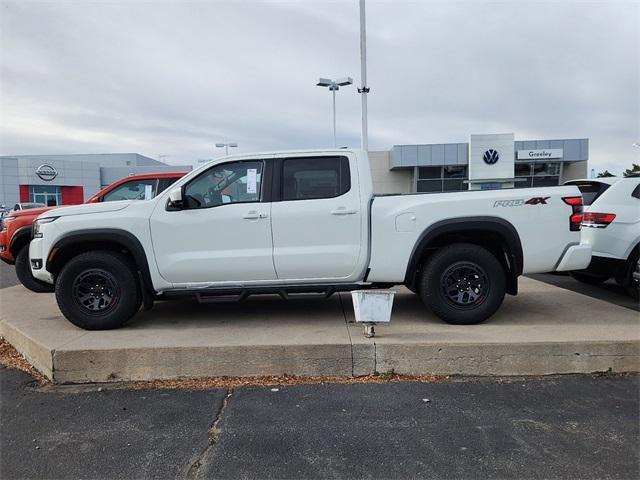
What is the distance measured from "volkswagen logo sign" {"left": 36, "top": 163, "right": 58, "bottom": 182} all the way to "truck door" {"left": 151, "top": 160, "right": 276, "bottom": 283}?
54416 millimetres

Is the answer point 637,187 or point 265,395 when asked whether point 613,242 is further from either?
point 265,395

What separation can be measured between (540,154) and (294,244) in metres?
31.9

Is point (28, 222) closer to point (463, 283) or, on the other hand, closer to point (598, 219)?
point (463, 283)

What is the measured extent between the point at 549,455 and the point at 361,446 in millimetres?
1175

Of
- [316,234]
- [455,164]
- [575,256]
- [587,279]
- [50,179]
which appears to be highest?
[50,179]

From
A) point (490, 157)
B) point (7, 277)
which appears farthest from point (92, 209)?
point (490, 157)

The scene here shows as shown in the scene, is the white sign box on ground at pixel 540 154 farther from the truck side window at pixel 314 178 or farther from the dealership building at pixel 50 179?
the dealership building at pixel 50 179

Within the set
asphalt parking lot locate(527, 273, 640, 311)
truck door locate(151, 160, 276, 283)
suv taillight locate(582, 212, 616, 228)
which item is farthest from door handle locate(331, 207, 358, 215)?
asphalt parking lot locate(527, 273, 640, 311)

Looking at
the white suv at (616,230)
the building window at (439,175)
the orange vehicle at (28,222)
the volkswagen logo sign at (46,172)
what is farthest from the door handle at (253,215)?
the volkswagen logo sign at (46,172)

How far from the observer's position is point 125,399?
3.95 m

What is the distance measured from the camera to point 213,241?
488cm

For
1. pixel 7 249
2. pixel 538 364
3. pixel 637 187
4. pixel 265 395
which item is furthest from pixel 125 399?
pixel 637 187

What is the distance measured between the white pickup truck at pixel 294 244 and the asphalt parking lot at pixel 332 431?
1.08m

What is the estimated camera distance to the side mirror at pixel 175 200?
483cm
